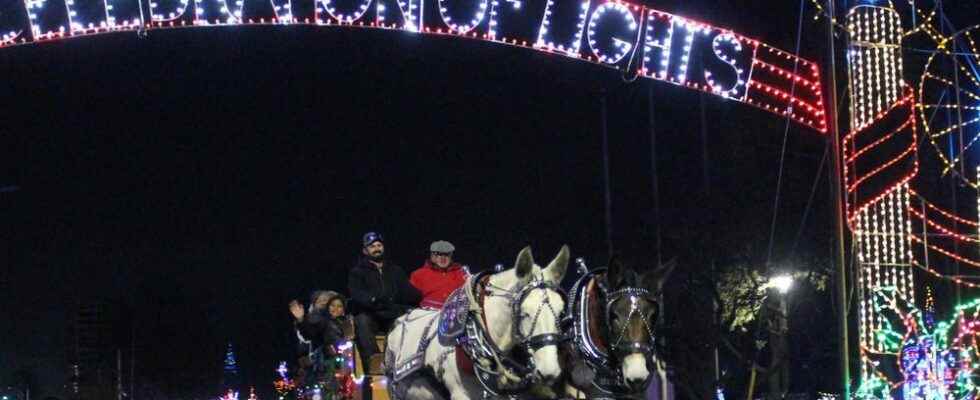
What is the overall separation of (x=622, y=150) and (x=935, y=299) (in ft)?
29.1

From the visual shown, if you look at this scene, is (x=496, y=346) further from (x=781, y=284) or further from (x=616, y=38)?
(x=781, y=284)

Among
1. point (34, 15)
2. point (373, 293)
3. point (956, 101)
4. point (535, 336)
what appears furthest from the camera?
point (956, 101)

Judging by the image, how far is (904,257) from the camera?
18.4 metres

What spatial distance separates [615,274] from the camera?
12031mm

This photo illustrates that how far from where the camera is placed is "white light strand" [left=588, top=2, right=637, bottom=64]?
18.7 m

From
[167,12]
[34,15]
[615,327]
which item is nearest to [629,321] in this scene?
[615,327]

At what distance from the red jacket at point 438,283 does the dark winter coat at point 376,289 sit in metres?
0.57

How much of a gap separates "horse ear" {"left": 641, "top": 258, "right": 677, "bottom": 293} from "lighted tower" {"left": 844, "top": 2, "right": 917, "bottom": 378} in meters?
6.08

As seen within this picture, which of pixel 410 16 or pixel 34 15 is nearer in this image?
pixel 34 15

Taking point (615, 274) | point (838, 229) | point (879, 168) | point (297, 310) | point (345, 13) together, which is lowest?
point (297, 310)

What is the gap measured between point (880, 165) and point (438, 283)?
22.7 feet

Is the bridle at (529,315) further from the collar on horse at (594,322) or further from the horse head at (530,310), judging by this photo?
the collar on horse at (594,322)

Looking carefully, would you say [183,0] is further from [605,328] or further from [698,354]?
[698,354]

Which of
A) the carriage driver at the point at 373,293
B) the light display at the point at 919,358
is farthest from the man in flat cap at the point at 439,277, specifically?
the light display at the point at 919,358
